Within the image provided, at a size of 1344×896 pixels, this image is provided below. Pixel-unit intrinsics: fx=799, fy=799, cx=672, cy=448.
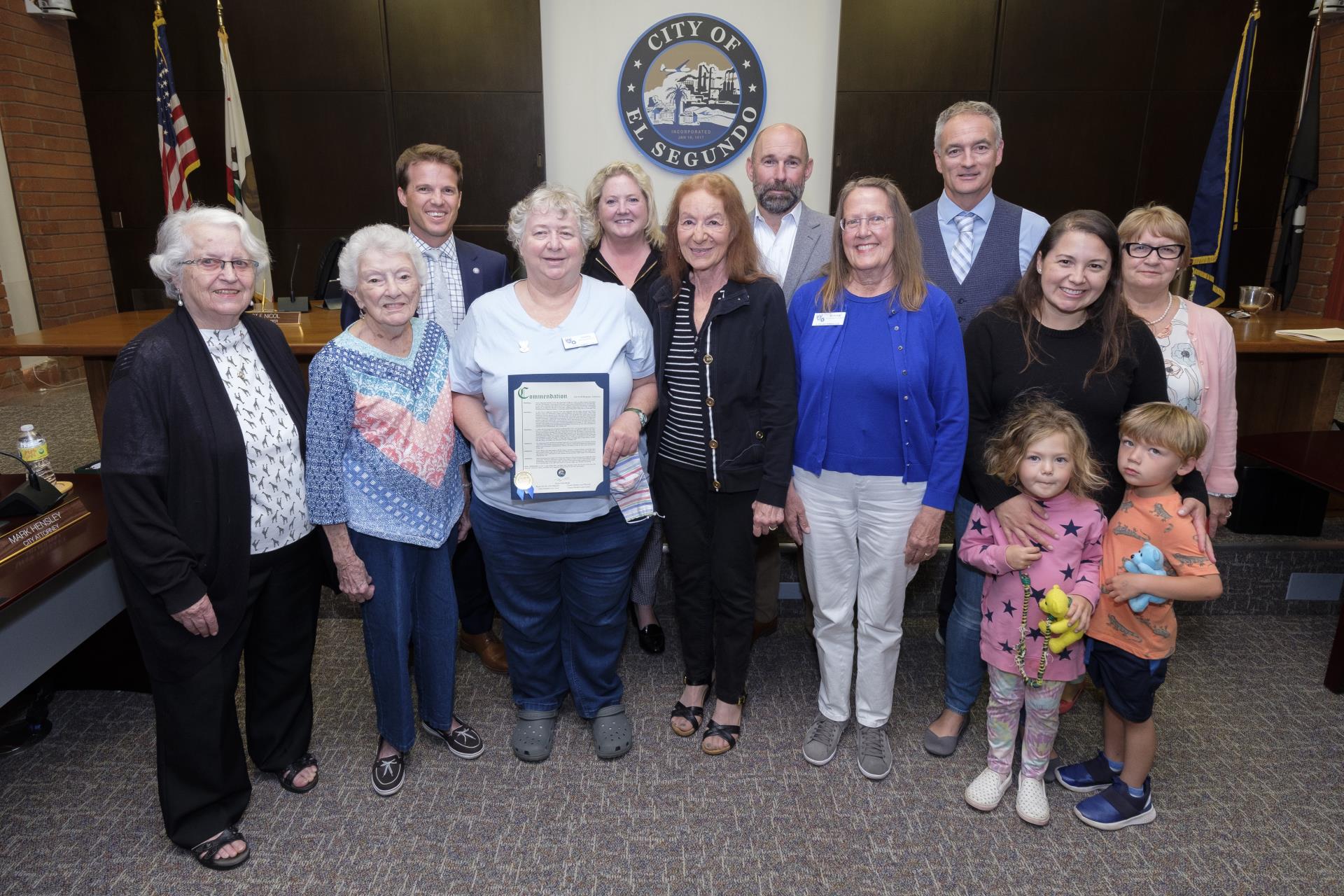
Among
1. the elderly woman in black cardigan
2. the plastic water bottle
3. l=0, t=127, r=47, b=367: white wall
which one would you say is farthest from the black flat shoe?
l=0, t=127, r=47, b=367: white wall

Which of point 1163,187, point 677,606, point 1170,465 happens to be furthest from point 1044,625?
point 1163,187

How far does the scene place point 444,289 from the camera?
2.57 meters

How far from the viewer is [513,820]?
209 cm

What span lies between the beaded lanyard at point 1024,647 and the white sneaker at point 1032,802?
11.6 inches

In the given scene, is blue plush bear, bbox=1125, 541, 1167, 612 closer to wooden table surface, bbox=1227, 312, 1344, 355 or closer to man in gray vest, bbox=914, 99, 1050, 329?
man in gray vest, bbox=914, 99, 1050, 329

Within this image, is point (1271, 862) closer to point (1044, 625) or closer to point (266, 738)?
point (1044, 625)

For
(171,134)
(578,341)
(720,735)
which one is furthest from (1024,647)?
(171,134)

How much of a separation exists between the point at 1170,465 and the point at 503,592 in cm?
172

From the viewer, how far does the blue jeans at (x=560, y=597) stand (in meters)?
2.14

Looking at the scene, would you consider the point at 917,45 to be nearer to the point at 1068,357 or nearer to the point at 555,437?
the point at 1068,357

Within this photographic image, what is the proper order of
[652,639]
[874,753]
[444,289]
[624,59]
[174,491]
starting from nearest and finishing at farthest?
[174,491] → [874,753] → [444,289] → [652,639] → [624,59]

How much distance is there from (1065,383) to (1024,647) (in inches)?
26.5

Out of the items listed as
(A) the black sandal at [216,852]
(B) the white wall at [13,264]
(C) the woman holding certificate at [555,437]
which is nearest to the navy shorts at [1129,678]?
(C) the woman holding certificate at [555,437]

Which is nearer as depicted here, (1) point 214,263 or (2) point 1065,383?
(1) point 214,263
